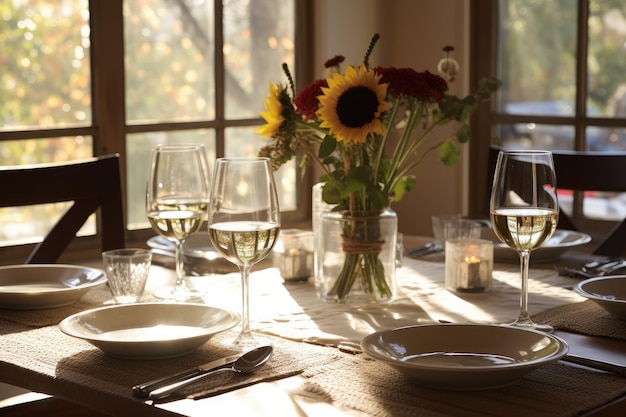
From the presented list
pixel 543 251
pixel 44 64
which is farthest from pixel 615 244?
pixel 44 64

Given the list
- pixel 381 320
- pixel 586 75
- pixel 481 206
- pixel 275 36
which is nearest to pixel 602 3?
pixel 586 75

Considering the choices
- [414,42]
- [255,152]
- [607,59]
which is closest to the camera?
[607,59]

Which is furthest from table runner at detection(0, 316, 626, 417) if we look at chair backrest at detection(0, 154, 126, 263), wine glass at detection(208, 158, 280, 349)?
chair backrest at detection(0, 154, 126, 263)

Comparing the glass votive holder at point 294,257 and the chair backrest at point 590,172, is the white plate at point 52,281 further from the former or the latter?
the chair backrest at point 590,172

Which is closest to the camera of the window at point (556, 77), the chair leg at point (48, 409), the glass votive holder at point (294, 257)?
the glass votive holder at point (294, 257)

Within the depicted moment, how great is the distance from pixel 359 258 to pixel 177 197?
12.0 inches

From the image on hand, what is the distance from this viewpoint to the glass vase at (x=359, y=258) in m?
1.45

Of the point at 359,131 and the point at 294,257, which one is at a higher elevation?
the point at 359,131

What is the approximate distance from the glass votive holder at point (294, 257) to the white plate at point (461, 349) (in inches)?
20.9

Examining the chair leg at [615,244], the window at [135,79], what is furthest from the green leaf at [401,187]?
the window at [135,79]

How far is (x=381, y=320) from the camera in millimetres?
1354

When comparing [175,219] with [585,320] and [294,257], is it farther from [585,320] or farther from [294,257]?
[585,320]

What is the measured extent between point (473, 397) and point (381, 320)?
40 cm

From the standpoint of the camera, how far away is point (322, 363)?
1.11m
